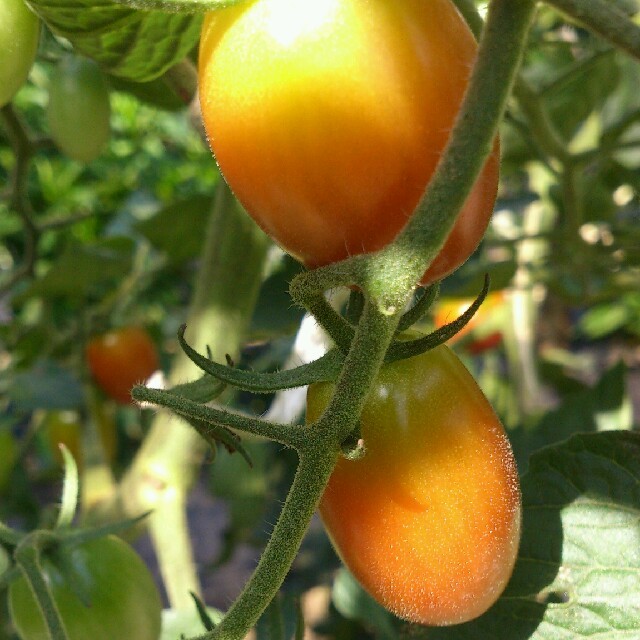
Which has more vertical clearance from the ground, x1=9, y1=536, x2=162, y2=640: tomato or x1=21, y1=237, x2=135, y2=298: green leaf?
x1=9, y1=536, x2=162, y2=640: tomato

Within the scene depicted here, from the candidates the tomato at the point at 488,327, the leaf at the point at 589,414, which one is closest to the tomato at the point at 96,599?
the leaf at the point at 589,414

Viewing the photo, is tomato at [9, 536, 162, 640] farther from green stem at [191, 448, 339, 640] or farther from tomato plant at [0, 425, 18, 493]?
tomato plant at [0, 425, 18, 493]

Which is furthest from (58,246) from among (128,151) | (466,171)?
(466,171)

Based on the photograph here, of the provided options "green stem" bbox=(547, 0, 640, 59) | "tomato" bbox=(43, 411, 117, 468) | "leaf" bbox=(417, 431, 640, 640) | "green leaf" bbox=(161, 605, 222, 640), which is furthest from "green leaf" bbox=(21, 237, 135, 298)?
"green stem" bbox=(547, 0, 640, 59)

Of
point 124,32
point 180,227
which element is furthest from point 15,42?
point 180,227

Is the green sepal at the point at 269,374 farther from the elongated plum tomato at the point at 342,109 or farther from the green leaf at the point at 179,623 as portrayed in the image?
the green leaf at the point at 179,623

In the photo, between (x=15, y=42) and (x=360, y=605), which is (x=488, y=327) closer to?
(x=360, y=605)
